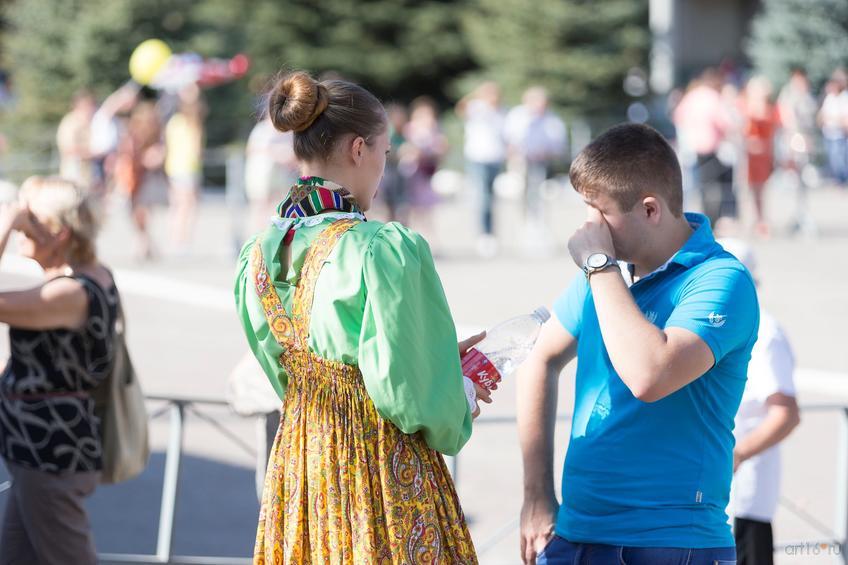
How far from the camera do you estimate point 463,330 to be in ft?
34.3

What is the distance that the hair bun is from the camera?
2.90 m

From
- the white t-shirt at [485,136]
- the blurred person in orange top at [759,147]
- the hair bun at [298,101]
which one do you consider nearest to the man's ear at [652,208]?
the hair bun at [298,101]

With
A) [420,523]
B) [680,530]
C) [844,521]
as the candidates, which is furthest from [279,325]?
[844,521]

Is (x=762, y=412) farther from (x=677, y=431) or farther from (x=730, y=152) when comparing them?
(x=730, y=152)

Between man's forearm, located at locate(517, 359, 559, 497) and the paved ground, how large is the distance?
2.03 m

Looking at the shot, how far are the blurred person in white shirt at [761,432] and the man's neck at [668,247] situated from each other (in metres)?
1.12

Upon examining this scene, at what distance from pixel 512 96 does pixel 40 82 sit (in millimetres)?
11102

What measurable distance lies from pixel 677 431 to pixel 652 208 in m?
0.54

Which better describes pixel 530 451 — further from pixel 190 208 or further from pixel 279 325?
pixel 190 208

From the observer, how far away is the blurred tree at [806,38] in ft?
92.1

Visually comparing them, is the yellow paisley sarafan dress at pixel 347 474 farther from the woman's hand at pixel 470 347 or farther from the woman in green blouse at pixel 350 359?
the woman's hand at pixel 470 347

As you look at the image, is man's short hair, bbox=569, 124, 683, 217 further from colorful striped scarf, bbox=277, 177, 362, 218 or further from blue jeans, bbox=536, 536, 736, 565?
blue jeans, bbox=536, 536, 736, 565

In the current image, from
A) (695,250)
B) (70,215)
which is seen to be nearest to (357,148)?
(695,250)

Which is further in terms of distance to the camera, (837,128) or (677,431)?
(837,128)
